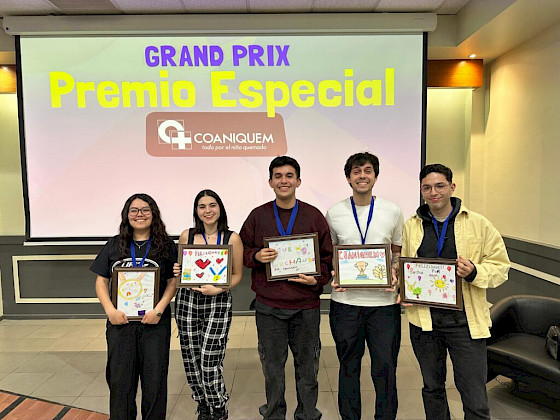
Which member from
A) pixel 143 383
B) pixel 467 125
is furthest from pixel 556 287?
pixel 143 383

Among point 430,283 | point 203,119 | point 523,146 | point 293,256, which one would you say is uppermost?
point 203,119

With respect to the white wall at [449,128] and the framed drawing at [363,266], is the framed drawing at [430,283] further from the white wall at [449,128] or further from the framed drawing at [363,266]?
the white wall at [449,128]

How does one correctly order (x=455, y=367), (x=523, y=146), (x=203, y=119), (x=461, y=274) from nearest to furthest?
(x=461, y=274) → (x=455, y=367) → (x=203, y=119) → (x=523, y=146)

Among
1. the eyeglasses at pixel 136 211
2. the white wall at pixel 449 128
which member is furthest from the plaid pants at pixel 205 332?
the white wall at pixel 449 128

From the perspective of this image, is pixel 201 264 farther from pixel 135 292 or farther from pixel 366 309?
pixel 366 309

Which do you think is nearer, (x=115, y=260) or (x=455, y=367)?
(x=455, y=367)

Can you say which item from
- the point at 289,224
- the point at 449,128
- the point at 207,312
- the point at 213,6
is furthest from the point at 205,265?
the point at 449,128

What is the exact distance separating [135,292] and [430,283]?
60.1 inches

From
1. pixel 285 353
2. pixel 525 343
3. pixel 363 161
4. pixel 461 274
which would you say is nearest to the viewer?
pixel 461 274

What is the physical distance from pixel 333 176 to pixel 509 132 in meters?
2.17

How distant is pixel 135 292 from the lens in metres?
1.96

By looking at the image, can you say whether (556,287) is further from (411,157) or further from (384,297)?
(384,297)

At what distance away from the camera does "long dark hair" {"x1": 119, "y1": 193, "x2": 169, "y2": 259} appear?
2.03 metres

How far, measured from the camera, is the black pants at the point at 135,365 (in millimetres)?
1977
